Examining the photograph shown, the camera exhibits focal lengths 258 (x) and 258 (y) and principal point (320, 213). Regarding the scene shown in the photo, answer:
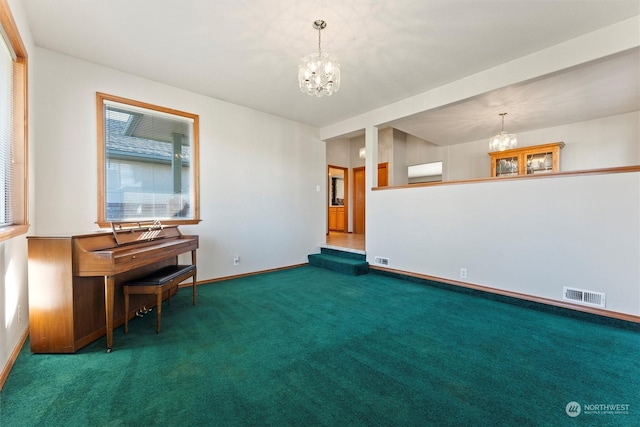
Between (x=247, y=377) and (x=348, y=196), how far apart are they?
6.61 metres

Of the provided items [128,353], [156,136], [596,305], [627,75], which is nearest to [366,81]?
[156,136]

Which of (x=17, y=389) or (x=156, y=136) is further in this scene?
(x=156, y=136)

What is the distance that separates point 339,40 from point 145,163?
112 inches

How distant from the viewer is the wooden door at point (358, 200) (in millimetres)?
7773

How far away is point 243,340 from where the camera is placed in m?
2.23

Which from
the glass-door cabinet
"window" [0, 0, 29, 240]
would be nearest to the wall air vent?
the glass-door cabinet

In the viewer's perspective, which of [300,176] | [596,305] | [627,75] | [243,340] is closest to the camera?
[243,340]

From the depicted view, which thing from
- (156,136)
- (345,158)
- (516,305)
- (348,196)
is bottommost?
(516,305)

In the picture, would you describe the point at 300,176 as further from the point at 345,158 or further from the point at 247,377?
the point at 247,377

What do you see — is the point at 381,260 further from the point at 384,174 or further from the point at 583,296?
the point at 384,174

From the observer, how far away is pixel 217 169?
404 centimetres

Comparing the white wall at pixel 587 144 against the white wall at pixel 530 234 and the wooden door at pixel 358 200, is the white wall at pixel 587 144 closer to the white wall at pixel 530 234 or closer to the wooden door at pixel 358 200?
the wooden door at pixel 358 200

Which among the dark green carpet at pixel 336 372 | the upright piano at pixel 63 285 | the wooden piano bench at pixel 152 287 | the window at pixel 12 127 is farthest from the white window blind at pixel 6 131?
the dark green carpet at pixel 336 372

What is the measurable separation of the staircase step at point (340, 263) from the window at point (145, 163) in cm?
234
